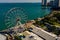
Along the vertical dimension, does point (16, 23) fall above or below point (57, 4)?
above

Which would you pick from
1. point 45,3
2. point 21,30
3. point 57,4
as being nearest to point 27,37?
point 21,30

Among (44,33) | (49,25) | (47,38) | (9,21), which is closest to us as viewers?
(47,38)

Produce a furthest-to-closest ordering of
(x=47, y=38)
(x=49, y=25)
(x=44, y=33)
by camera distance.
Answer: (x=49, y=25) → (x=44, y=33) → (x=47, y=38)

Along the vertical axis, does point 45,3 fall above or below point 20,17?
below

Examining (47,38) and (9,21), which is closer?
(47,38)

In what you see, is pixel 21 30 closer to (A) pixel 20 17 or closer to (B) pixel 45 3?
(A) pixel 20 17

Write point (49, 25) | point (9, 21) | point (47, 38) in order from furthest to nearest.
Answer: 1. point (49, 25)
2. point (9, 21)
3. point (47, 38)

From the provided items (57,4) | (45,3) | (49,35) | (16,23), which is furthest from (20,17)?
(45,3)

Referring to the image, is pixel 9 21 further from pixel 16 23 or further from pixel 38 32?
pixel 38 32

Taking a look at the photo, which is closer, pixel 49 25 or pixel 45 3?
pixel 49 25

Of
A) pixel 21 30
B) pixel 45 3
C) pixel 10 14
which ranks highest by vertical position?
pixel 10 14
